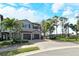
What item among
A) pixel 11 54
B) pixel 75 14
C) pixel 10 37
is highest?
pixel 75 14

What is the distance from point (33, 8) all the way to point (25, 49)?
105 inches

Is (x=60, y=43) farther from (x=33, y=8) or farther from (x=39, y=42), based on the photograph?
(x=33, y=8)

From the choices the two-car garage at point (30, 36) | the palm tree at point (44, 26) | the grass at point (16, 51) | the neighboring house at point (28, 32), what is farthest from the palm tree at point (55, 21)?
the two-car garage at point (30, 36)

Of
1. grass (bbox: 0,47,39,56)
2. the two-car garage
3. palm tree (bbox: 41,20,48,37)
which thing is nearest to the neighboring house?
the two-car garage

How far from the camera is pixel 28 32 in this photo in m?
16.4

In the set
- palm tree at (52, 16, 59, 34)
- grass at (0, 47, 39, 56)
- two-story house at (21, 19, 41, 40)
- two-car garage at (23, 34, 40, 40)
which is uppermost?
palm tree at (52, 16, 59, 34)

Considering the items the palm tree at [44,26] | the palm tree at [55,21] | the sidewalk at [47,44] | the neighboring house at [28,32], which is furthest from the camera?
the neighboring house at [28,32]

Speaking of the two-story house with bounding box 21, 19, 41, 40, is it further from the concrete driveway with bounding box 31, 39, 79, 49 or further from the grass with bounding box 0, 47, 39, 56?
the grass with bounding box 0, 47, 39, 56

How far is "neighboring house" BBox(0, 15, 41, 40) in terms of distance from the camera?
50.7 feet

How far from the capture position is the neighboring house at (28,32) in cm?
1545

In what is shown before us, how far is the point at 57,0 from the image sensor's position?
507 inches

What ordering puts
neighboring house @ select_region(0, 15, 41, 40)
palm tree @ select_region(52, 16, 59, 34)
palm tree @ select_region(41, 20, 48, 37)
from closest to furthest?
palm tree @ select_region(52, 16, 59, 34)
palm tree @ select_region(41, 20, 48, 37)
neighboring house @ select_region(0, 15, 41, 40)

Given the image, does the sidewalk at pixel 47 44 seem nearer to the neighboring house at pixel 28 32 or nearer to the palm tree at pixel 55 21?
the neighboring house at pixel 28 32

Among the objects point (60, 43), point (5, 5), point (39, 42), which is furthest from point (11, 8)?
point (60, 43)
